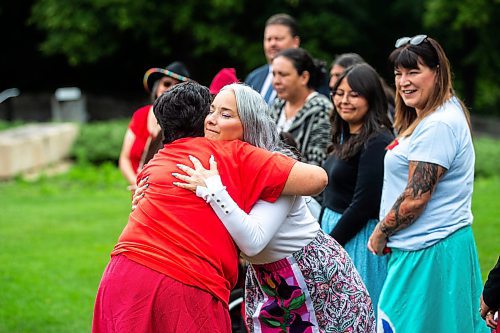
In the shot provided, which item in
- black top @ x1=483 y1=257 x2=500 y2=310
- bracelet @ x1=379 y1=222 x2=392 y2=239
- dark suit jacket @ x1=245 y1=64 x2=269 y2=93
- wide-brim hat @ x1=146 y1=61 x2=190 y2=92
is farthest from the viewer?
dark suit jacket @ x1=245 y1=64 x2=269 y2=93

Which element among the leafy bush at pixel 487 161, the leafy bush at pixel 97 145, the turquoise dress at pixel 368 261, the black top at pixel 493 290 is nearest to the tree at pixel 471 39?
the leafy bush at pixel 487 161

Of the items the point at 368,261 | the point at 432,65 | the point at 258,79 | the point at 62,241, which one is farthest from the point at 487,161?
the point at 432,65

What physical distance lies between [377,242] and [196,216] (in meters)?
1.62

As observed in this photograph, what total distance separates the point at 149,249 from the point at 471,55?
24.0 meters

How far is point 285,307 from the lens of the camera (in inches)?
149

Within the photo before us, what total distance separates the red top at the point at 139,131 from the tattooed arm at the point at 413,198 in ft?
9.00

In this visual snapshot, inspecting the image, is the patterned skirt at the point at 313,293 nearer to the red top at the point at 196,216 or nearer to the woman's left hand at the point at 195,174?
the red top at the point at 196,216

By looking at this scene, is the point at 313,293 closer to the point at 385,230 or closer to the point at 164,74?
the point at 385,230

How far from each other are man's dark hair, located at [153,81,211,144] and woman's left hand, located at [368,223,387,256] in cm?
147

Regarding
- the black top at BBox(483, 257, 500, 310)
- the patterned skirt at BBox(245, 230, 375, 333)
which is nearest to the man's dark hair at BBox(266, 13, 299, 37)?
the patterned skirt at BBox(245, 230, 375, 333)

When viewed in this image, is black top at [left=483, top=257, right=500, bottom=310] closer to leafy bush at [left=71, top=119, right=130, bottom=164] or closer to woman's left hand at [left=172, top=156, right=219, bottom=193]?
woman's left hand at [left=172, top=156, right=219, bottom=193]

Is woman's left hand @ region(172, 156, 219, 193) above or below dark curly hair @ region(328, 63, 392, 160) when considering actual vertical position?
above

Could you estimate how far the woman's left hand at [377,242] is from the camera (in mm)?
4652

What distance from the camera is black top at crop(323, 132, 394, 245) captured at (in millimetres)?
5016
